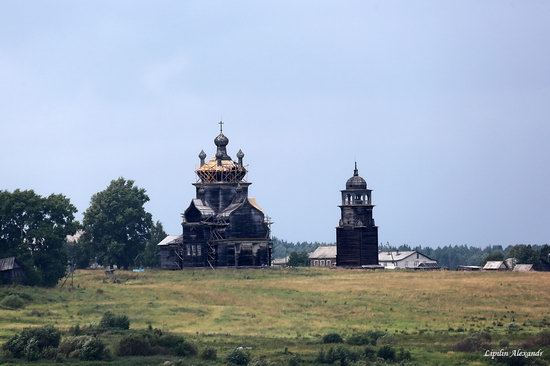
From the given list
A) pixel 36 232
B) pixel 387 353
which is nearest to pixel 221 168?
pixel 36 232

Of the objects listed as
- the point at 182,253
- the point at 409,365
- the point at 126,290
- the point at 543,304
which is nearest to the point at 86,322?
the point at 126,290

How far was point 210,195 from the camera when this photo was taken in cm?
12144

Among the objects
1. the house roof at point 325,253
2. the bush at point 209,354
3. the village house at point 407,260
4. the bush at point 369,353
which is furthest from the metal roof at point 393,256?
the bush at point 209,354

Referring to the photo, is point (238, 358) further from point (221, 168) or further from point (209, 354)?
point (221, 168)

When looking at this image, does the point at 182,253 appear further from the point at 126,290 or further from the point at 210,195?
the point at 126,290

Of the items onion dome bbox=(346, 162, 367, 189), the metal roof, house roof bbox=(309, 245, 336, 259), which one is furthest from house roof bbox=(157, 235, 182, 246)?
the metal roof

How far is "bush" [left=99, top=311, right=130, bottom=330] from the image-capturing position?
2904 inches

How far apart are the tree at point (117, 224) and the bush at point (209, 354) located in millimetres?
56465

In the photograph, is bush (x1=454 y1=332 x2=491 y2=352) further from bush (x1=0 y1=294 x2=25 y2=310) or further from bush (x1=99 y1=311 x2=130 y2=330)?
bush (x1=0 y1=294 x2=25 y2=310)

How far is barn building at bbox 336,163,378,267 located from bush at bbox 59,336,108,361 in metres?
58.7

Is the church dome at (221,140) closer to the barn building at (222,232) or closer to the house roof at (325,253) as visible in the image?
the barn building at (222,232)

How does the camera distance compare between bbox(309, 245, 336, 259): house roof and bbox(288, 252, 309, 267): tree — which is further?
bbox(309, 245, 336, 259): house roof

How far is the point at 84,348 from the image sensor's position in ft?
208

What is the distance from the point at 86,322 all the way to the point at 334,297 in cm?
1967
